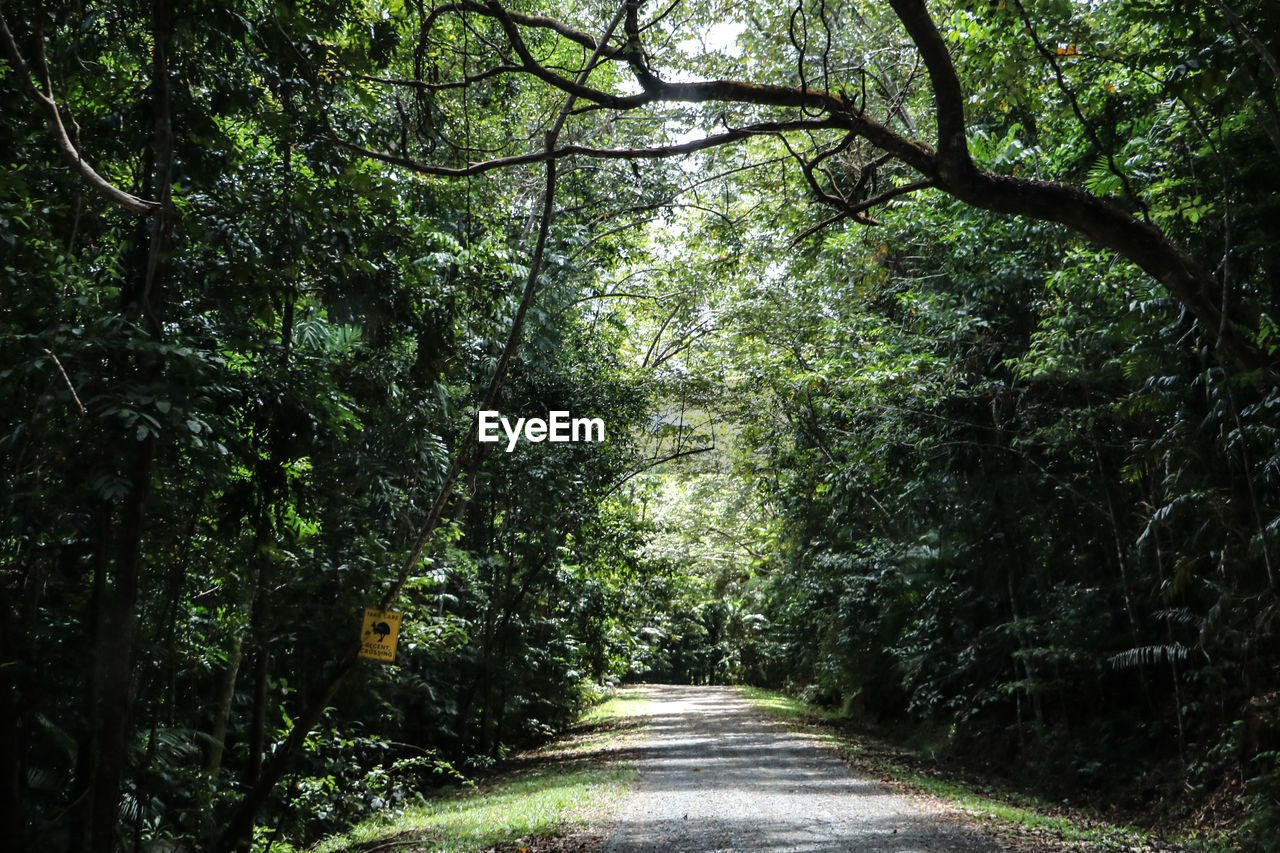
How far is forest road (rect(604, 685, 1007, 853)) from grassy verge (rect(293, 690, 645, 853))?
0.50 meters

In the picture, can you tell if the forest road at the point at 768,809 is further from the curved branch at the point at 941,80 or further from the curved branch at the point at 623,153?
the curved branch at the point at 623,153

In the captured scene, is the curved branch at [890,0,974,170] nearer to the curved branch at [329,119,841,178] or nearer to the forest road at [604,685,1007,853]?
the curved branch at [329,119,841,178]

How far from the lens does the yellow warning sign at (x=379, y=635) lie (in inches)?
297

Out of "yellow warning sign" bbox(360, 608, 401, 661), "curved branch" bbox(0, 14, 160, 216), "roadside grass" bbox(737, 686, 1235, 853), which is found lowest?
"roadside grass" bbox(737, 686, 1235, 853)

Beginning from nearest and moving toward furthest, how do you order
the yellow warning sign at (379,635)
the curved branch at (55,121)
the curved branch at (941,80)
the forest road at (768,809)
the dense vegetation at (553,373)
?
the curved branch at (55,121) → the curved branch at (941,80) → the dense vegetation at (553,373) → the yellow warning sign at (379,635) → the forest road at (768,809)

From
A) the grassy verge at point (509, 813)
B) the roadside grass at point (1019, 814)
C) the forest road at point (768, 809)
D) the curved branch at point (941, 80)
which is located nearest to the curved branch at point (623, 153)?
the curved branch at point (941, 80)

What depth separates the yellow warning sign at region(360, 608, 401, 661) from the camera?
24.7 ft

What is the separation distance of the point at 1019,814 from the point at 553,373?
954cm

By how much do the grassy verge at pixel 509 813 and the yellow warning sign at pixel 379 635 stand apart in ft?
7.32

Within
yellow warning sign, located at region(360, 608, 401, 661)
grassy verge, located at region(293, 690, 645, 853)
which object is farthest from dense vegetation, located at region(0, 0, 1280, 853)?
grassy verge, located at region(293, 690, 645, 853)

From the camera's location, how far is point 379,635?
7.59 m

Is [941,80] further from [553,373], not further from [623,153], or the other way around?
[553,373]

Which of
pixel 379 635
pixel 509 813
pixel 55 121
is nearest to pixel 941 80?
pixel 55 121

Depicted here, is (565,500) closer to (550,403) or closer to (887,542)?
(550,403)
